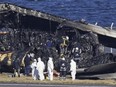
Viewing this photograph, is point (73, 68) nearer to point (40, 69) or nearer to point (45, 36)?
point (40, 69)

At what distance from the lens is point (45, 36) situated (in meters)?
66.6

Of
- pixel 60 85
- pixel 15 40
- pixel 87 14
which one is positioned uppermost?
pixel 87 14

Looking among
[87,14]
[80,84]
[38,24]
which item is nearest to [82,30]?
[38,24]

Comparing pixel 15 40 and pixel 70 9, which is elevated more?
pixel 70 9

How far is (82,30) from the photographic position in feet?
216

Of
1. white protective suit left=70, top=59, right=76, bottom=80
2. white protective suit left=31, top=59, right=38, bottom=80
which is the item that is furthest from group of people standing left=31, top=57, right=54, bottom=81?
white protective suit left=70, top=59, right=76, bottom=80

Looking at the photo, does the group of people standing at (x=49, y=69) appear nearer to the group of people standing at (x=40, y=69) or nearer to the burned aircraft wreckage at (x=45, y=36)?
the group of people standing at (x=40, y=69)

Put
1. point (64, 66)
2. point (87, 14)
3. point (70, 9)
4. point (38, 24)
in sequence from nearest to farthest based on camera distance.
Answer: point (64, 66)
point (38, 24)
point (87, 14)
point (70, 9)

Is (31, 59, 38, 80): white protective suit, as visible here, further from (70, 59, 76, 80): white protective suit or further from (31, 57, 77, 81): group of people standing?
(70, 59, 76, 80): white protective suit

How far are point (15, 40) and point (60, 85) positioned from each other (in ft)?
47.5

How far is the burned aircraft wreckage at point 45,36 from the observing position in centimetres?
6412

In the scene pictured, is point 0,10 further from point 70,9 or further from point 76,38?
point 70,9

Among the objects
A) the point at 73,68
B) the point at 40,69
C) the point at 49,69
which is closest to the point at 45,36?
the point at 73,68

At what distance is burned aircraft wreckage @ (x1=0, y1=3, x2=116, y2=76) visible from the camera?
6412 centimetres
